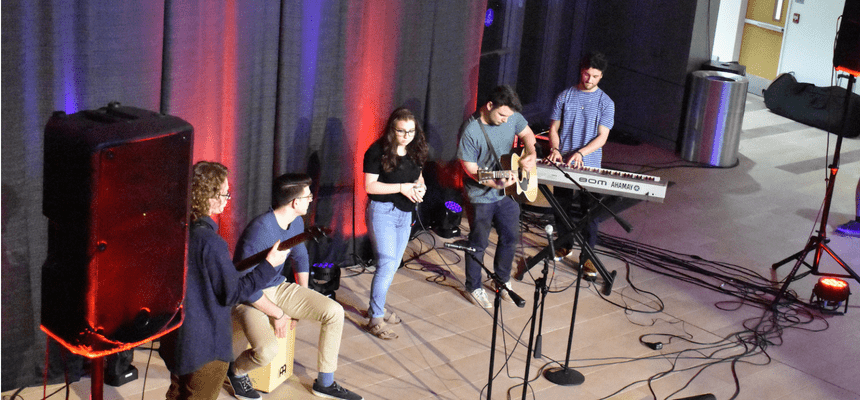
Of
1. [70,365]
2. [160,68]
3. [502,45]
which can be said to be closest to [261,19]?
[160,68]

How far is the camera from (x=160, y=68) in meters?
4.73

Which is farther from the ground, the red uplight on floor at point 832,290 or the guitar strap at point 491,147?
the guitar strap at point 491,147

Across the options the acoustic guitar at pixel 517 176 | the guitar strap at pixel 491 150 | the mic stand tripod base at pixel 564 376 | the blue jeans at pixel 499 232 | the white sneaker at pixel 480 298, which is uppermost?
the guitar strap at pixel 491 150

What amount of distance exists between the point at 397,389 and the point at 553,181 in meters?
1.66

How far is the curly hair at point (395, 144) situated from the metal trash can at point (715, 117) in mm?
4875

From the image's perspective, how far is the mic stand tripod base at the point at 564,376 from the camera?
5.07 m

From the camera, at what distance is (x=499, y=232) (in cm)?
588

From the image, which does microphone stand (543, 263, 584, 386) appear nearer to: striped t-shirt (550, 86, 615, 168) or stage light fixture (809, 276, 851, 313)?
striped t-shirt (550, 86, 615, 168)

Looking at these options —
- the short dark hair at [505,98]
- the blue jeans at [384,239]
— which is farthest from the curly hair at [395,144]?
the short dark hair at [505,98]

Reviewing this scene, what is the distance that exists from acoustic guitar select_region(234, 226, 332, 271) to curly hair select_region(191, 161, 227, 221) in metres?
0.35

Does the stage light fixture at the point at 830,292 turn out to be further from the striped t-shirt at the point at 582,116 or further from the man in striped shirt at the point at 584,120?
the striped t-shirt at the point at 582,116

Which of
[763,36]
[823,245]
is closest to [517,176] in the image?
[823,245]

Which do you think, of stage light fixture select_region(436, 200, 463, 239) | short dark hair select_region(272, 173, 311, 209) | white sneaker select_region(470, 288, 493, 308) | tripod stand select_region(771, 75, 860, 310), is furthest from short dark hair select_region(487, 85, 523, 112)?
tripod stand select_region(771, 75, 860, 310)

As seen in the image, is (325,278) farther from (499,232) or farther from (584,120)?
(584,120)
